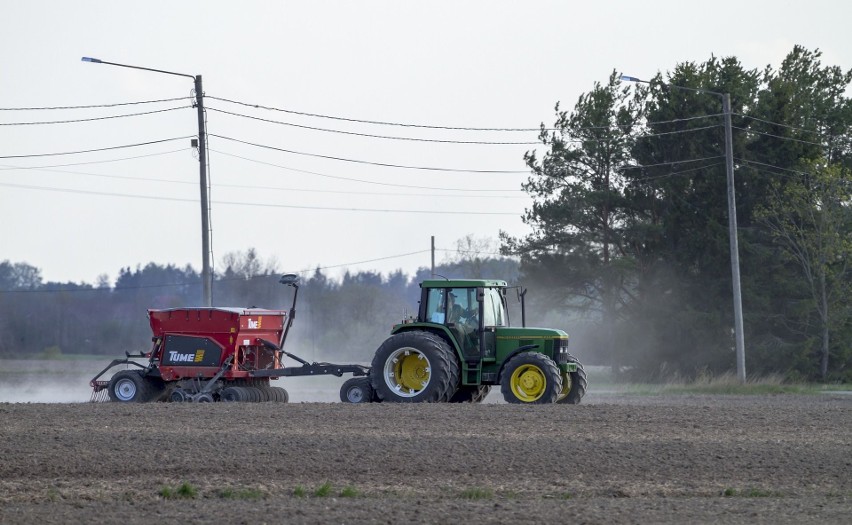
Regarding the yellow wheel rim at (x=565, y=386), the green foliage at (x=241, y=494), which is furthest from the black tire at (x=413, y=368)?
the green foliage at (x=241, y=494)

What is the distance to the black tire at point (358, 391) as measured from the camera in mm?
21219

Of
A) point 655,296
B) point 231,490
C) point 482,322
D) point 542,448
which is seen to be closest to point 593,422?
point 542,448

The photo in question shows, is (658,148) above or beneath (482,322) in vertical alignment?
above

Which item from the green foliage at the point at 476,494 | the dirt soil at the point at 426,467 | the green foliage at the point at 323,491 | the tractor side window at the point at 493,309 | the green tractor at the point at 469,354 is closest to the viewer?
the dirt soil at the point at 426,467

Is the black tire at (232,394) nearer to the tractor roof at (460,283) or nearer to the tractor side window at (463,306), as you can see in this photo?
the tractor roof at (460,283)

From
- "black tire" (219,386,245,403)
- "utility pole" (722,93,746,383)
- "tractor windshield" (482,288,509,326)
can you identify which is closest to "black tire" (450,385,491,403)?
"tractor windshield" (482,288,509,326)

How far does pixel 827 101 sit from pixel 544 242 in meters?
11.9

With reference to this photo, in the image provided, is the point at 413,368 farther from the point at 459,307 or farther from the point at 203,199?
the point at 203,199

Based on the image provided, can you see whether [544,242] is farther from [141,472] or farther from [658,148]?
[141,472]

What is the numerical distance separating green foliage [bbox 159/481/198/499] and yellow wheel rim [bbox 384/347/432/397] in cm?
922

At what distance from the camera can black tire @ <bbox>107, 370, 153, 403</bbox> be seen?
22.5 metres

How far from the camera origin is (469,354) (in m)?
20.2

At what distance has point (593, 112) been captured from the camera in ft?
144

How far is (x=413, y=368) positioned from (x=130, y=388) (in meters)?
6.10
